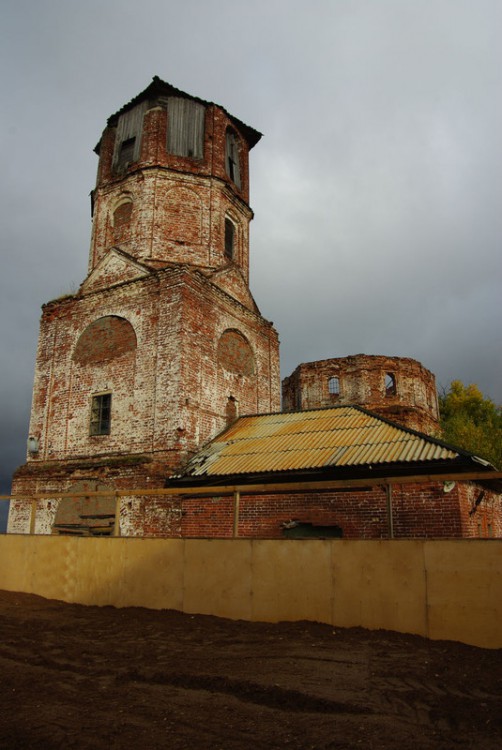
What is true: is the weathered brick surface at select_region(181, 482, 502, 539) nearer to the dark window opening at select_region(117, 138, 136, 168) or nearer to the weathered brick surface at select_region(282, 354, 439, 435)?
the dark window opening at select_region(117, 138, 136, 168)

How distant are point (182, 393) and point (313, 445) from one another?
393 cm

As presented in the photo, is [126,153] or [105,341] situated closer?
[105,341]

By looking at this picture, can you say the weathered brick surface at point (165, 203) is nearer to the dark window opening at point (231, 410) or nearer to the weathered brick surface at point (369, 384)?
the dark window opening at point (231, 410)

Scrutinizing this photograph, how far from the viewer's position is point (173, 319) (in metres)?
15.3

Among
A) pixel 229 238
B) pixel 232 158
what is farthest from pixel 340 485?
pixel 232 158

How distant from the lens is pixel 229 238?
748 inches

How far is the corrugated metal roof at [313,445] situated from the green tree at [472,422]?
41.0 feet

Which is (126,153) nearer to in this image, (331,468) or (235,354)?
(235,354)

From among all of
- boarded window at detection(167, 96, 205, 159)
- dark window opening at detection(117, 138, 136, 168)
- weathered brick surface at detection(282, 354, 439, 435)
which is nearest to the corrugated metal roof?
boarded window at detection(167, 96, 205, 159)

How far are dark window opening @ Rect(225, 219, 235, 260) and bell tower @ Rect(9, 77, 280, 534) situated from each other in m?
0.04

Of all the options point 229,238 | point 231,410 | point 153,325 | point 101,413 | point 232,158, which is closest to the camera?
point 153,325

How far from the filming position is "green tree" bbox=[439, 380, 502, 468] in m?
25.3

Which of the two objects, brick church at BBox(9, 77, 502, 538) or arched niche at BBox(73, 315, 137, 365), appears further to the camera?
arched niche at BBox(73, 315, 137, 365)

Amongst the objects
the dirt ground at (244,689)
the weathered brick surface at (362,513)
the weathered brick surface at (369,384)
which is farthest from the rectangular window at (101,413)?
the weathered brick surface at (369,384)
